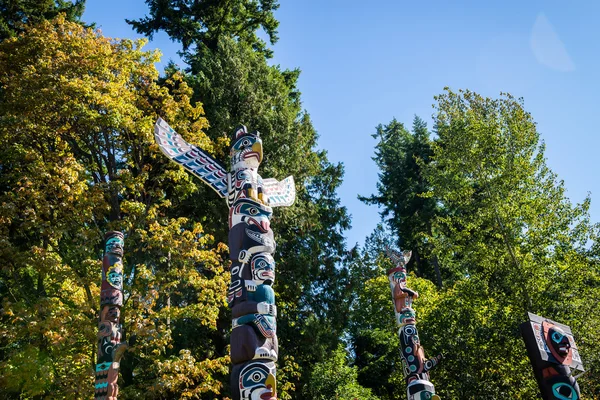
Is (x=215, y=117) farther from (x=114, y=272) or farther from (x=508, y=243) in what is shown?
(x=508, y=243)

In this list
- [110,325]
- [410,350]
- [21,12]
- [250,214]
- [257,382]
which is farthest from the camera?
[21,12]

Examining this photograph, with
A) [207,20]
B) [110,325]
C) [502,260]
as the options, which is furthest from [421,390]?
[207,20]

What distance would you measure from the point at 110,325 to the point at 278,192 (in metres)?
3.98

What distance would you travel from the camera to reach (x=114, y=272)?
32.0ft

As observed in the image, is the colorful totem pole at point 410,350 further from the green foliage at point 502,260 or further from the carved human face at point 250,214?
the carved human face at point 250,214

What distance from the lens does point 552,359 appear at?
5.97 m

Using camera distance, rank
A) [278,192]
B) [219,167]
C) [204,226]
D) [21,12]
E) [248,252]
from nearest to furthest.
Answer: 1. [248,252]
2. [219,167]
3. [278,192]
4. [204,226]
5. [21,12]

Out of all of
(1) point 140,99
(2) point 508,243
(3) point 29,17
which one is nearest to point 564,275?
(2) point 508,243

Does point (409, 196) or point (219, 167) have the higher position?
point (409, 196)

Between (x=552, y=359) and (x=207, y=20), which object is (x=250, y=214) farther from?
(x=207, y=20)

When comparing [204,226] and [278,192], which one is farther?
[204,226]

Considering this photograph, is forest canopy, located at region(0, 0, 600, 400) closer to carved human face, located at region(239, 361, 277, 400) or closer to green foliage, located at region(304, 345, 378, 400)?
green foliage, located at region(304, 345, 378, 400)

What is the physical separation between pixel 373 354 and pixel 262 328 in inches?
760

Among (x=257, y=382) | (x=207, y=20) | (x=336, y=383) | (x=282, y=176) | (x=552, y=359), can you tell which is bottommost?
(x=552, y=359)
